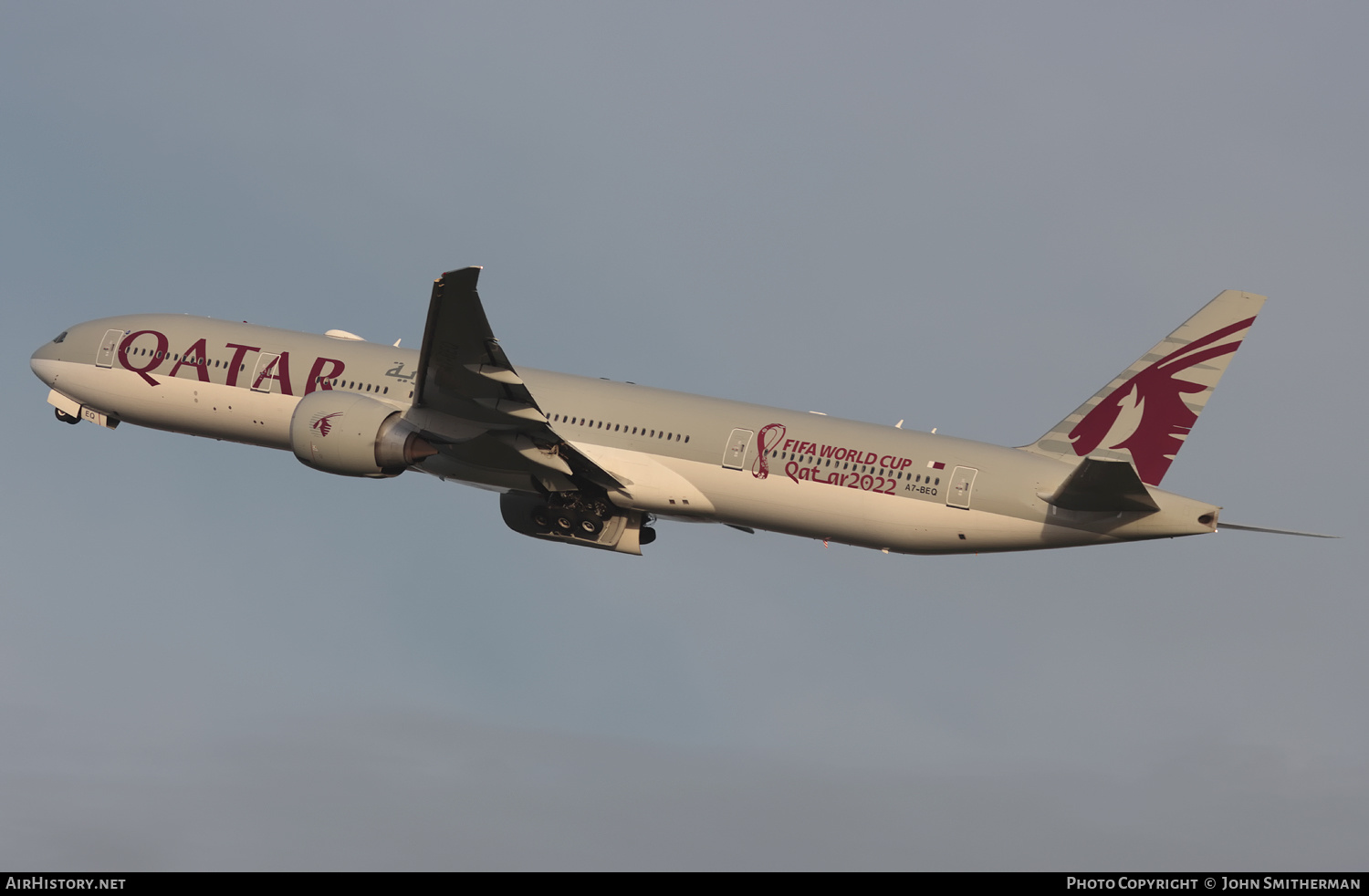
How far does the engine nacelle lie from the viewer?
35.1 metres

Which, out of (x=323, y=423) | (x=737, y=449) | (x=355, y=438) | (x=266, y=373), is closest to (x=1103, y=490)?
(x=737, y=449)

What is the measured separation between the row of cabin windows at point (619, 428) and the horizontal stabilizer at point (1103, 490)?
879 cm

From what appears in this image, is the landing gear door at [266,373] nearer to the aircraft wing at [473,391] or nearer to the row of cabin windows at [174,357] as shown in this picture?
the row of cabin windows at [174,357]

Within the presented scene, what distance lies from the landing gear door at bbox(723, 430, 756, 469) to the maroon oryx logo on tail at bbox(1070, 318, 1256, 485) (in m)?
7.62

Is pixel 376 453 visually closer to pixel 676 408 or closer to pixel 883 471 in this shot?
pixel 676 408

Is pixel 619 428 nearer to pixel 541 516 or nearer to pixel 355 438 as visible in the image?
pixel 541 516

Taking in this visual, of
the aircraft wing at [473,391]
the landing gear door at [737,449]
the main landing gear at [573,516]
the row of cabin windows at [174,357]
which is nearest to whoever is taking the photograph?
the aircraft wing at [473,391]

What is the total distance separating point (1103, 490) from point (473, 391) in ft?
45.9

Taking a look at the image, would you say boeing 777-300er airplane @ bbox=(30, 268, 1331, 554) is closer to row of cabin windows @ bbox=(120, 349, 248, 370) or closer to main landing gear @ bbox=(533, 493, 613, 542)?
main landing gear @ bbox=(533, 493, 613, 542)

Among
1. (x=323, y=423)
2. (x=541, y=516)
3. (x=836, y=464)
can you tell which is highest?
(x=836, y=464)

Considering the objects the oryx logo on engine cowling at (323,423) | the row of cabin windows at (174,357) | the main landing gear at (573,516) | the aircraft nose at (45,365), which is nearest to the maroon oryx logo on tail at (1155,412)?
the main landing gear at (573,516)

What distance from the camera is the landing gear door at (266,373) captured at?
129 feet

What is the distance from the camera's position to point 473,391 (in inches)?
1353

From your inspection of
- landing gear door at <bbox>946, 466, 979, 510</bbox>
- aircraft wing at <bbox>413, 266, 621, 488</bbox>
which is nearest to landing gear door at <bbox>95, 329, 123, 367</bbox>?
aircraft wing at <bbox>413, 266, 621, 488</bbox>
